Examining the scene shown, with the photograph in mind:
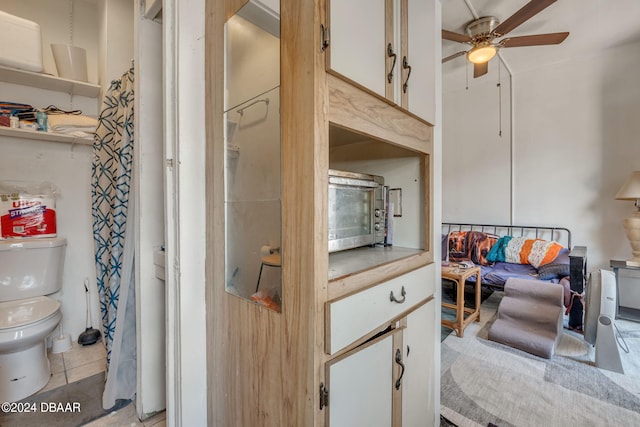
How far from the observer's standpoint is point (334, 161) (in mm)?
1519

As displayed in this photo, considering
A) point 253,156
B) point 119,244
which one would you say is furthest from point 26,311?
point 253,156

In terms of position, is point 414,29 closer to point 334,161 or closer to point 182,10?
point 334,161

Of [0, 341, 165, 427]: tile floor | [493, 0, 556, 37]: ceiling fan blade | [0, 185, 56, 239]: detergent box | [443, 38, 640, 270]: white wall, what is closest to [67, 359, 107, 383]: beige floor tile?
[0, 341, 165, 427]: tile floor

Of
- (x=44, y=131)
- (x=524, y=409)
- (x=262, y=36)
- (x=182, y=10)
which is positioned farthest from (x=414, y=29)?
(x=44, y=131)

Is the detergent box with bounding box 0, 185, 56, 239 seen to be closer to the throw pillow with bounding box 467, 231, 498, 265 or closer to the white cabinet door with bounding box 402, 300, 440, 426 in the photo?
the white cabinet door with bounding box 402, 300, 440, 426

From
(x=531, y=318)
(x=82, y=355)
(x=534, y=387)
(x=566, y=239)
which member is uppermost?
Result: (x=566, y=239)

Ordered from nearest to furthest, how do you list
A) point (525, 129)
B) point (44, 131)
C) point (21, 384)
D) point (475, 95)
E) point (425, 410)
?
point (425, 410), point (21, 384), point (44, 131), point (525, 129), point (475, 95)

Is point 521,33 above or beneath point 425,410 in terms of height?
above

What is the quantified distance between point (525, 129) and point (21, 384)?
485cm

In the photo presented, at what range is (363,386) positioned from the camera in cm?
85

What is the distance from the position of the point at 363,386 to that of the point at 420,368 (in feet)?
1.36

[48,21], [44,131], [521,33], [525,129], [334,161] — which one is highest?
[521,33]

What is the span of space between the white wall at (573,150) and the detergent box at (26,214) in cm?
432

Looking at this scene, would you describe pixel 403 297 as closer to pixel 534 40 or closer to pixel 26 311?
pixel 26 311
